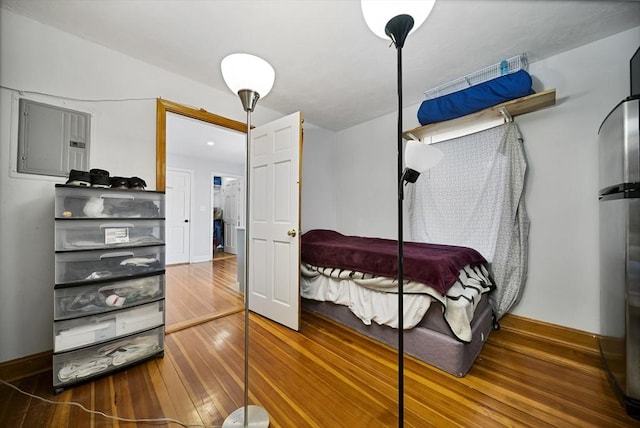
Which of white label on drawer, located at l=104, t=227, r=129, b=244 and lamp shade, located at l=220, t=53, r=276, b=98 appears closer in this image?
lamp shade, located at l=220, t=53, r=276, b=98

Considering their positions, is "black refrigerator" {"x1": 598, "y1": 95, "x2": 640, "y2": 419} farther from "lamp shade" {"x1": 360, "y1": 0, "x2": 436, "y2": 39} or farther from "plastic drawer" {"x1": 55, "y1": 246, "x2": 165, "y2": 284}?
"plastic drawer" {"x1": 55, "y1": 246, "x2": 165, "y2": 284}

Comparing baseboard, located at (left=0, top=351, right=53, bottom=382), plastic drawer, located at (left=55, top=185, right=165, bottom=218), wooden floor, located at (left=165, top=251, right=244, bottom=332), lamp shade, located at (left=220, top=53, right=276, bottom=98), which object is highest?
lamp shade, located at (left=220, top=53, right=276, bottom=98)

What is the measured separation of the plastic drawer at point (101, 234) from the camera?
1.40 meters

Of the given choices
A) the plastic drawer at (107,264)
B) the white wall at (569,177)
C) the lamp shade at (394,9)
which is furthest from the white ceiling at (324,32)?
the plastic drawer at (107,264)

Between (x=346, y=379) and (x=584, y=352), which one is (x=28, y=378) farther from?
(x=584, y=352)

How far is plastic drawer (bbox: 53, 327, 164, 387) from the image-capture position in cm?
133

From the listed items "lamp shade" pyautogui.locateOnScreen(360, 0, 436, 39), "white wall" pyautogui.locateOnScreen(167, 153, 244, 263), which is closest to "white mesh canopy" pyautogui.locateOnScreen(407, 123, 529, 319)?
"lamp shade" pyautogui.locateOnScreen(360, 0, 436, 39)

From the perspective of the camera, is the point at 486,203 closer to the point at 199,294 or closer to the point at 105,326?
the point at 105,326

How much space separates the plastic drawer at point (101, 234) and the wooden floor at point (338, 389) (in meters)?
0.84

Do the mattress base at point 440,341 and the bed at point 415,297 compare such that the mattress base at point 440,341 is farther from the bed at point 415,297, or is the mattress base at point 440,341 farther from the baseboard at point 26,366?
the baseboard at point 26,366

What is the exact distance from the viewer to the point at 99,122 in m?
1.76

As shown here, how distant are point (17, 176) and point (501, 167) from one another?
3665mm

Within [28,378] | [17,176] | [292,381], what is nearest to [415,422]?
[292,381]

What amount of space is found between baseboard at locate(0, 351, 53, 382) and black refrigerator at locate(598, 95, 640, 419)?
3.43m
